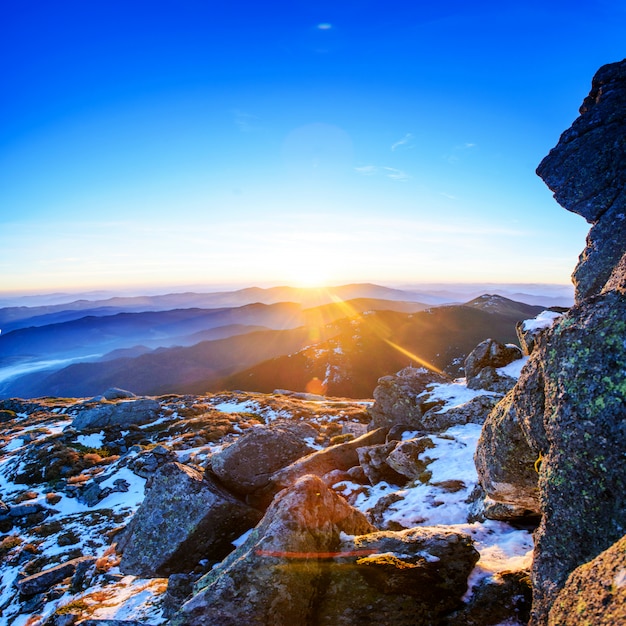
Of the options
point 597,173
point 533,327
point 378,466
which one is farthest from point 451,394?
point 597,173

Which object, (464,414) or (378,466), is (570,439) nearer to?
(378,466)

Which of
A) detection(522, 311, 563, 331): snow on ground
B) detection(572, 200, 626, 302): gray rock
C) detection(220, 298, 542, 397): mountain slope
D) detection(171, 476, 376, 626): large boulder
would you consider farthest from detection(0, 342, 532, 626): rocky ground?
detection(220, 298, 542, 397): mountain slope

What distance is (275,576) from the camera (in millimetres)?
7820

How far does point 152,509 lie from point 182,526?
1.88m

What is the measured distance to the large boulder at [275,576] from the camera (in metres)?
7.50

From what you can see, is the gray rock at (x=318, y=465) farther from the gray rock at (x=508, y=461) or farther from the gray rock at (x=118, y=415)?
the gray rock at (x=118, y=415)

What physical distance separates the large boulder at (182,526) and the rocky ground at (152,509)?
0.38 ft

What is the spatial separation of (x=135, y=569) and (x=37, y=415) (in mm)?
61550

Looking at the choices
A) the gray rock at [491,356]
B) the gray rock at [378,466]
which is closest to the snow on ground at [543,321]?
the gray rock at [378,466]

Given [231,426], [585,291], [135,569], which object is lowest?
[231,426]

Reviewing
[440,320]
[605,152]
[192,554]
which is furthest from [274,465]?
[440,320]

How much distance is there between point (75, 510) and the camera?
83.6ft

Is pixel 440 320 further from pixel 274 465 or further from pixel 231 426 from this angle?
pixel 274 465

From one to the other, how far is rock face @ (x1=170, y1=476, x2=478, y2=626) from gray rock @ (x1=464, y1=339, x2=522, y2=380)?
22.8m
